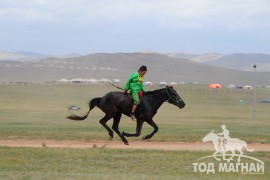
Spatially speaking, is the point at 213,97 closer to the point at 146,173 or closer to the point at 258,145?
the point at 258,145

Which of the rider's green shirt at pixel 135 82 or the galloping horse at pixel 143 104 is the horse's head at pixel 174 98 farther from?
the rider's green shirt at pixel 135 82

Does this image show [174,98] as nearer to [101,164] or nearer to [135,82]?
[135,82]

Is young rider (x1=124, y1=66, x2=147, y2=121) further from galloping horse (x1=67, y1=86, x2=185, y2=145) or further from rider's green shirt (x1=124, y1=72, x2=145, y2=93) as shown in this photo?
galloping horse (x1=67, y1=86, x2=185, y2=145)

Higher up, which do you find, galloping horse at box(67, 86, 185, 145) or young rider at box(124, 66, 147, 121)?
young rider at box(124, 66, 147, 121)

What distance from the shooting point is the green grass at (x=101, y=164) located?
42.0 ft

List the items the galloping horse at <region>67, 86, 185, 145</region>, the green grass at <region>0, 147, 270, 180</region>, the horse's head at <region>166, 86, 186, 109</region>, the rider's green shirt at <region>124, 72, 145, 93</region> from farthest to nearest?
the horse's head at <region>166, 86, 186, 109</region>, the galloping horse at <region>67, 86, 185, 145</region>, the rider's green shirt at <region>124, 72, 145, 93</region>, the green grass at <region>0, 147, 270, 180</region>

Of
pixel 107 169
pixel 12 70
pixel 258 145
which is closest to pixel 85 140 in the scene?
pixel 258 145

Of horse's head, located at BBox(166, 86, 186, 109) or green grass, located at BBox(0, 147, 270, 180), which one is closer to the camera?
green grass, located at BBox(0, 147, 270, 180)

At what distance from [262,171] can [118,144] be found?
7.07 metres

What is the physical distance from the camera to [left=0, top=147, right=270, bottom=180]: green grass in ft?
42.0

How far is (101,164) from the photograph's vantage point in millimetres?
14461

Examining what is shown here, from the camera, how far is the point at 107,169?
13.7 meters

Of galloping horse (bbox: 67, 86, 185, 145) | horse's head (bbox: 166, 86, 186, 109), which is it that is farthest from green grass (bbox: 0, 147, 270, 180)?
horse's head (bbox: 166, 86, 186, 109)

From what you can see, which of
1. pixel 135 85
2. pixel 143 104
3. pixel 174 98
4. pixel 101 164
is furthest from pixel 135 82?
pixel 101 164
